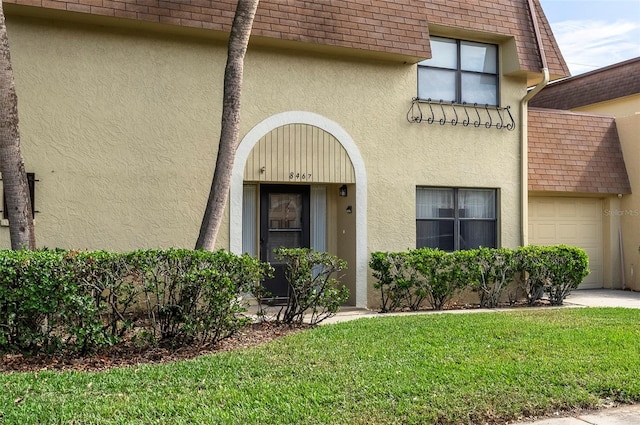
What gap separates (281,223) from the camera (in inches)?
450

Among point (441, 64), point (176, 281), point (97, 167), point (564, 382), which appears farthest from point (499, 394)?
point (441, 64)

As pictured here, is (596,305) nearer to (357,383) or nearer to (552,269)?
(552,269)

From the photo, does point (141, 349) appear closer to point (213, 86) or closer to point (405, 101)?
point (213, 86)

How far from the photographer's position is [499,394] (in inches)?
223

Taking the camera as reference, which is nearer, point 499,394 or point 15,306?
point 499,394

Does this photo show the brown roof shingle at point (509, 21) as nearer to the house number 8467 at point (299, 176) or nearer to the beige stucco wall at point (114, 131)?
the house number 8467 at point (299, 176)

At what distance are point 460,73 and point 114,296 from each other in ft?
26.8

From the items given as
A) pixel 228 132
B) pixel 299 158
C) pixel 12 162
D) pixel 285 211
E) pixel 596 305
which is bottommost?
pixel 596 305

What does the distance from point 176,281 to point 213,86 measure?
4193 mm

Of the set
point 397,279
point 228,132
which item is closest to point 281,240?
point 397,279

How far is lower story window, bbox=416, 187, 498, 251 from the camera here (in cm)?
1209

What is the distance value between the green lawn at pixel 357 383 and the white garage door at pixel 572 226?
632 centimetres

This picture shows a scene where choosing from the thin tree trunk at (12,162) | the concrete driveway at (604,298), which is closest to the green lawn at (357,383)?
the thin tree trunk at (12,162)

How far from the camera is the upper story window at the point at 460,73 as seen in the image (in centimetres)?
1217
